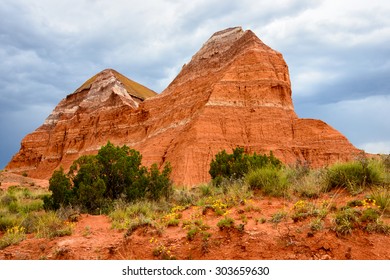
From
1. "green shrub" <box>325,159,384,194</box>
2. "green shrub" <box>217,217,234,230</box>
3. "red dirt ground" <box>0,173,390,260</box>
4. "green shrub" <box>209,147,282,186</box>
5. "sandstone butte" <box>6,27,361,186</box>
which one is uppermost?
"sandstone butte" <box>6,27,361,186</box>

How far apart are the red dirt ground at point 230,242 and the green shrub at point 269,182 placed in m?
0.38

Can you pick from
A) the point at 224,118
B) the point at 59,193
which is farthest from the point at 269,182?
the point at 224,118

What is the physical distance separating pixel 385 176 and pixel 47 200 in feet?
35.5

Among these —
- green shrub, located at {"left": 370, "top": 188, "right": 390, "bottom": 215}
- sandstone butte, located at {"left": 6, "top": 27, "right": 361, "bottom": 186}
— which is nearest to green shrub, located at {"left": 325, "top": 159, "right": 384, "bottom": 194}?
green shrub, located at {"left": 370, "top": 188, "right": 390, "bottom": 215}

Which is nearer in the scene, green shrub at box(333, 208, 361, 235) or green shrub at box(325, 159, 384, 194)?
green shrub at box(333, 208, 361, 235)

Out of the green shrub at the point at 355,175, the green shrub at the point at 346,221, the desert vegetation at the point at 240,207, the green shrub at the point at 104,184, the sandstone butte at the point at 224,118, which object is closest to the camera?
the green shrub at the point at 346,221

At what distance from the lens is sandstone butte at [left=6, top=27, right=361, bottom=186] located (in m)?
36.2

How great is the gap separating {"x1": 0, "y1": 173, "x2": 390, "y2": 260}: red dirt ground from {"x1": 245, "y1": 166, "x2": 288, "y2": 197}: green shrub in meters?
0.38

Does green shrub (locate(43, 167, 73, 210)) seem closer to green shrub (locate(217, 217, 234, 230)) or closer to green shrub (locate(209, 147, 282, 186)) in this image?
green shrub (locate(209, 147, 282, 186))

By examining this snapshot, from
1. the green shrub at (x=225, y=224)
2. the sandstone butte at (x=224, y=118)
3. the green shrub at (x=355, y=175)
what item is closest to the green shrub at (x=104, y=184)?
the green shrub at (x=225, y=224)

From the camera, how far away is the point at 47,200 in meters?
13.0

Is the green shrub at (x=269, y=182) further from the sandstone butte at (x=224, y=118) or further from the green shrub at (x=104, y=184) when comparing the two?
the sandstone butte at (x=224, y=118)

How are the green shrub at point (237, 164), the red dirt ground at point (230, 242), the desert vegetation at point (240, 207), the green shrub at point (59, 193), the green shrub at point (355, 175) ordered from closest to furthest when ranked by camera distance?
the red dirt ground at point (230, 242) → the desert vegetation at point (240, 207) → the green shrub at point (355, 175) → the green shrub at point (59, 193) → the green shrub at point (237, 164)

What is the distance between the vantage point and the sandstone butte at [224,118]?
119 ft
